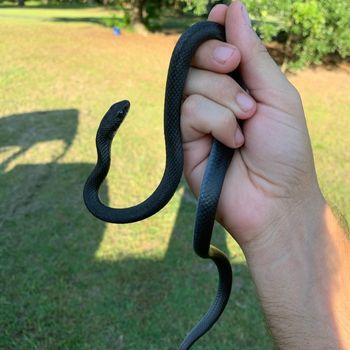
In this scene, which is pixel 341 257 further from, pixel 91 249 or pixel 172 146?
pixel 91 249

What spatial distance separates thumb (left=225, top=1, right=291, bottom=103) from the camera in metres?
1.93

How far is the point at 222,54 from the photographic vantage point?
1.85m

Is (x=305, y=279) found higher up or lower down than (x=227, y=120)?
lower down

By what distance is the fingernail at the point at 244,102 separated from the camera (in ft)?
6.41

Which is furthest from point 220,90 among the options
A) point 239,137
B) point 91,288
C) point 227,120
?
point 91,288

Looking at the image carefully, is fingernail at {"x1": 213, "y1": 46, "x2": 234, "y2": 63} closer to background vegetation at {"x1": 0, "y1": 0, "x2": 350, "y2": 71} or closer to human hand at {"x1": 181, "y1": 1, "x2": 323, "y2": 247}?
human hand at {"x1": 181, "y1": 1, "x2": 323, "y2": 247}

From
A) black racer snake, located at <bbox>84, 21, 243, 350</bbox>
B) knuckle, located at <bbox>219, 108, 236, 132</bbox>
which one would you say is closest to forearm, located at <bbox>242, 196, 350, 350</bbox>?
black racer snake, located at <bbox>84, 21, 243, 350</bbox>

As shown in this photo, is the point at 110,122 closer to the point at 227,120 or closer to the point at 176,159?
the point at 176,159

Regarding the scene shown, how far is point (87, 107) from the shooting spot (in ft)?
35.5

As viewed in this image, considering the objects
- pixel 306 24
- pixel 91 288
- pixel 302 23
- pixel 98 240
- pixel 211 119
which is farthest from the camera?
pixel 302 23

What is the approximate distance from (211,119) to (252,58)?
11.1 inches

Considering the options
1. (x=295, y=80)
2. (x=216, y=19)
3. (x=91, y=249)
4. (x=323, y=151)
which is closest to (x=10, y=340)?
(x=91, y=249)

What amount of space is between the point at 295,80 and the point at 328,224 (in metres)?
13.4

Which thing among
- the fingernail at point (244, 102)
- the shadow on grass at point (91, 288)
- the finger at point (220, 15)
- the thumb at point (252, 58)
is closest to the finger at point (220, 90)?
the fingernail at point (244, 102)
